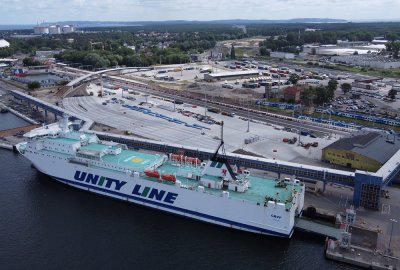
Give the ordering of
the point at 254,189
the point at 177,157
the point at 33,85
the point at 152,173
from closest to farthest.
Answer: the point at 254,189 < the point at 152,173 < the point at 177,157 < the point at 33,85

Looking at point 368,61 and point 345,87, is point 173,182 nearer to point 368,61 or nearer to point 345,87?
point 345,87

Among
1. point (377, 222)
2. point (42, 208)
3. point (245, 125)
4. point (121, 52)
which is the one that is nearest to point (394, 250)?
point (377, 222)

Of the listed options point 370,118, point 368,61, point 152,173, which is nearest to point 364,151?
point 152,173

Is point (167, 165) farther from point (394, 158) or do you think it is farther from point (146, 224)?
point (394, 158)

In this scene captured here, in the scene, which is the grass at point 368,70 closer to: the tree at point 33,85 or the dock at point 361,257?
the tree at point 33,85

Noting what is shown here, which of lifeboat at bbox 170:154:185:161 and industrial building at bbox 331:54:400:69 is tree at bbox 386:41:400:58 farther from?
lifeboat at bbox 170:154:185:161

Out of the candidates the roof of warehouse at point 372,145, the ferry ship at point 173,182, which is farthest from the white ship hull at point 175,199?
the roof of warehouse at point 372,145
